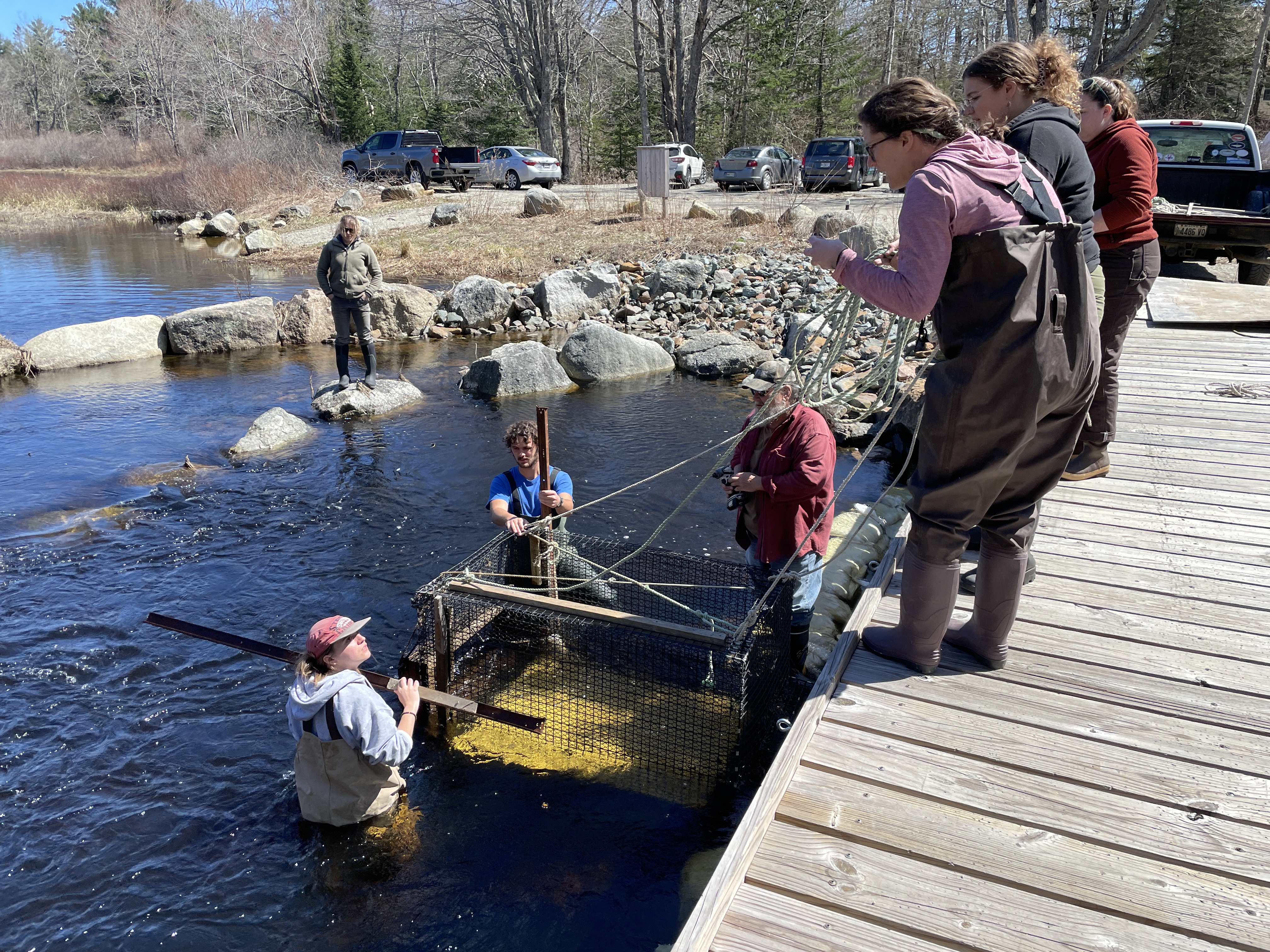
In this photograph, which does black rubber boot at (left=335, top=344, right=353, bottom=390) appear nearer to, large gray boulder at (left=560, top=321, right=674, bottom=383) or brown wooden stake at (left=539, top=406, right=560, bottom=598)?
large gray boulder at (left=560, top=321, right=674, bottom=383)

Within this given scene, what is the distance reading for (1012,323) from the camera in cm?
240

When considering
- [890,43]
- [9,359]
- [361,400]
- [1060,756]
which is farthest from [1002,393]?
[890,43]

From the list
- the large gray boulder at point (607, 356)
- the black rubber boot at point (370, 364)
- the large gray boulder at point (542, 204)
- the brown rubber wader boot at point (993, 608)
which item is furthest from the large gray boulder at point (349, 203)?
the brown rubber wader boot at point (993, 608)

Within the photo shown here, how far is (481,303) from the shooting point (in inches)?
572

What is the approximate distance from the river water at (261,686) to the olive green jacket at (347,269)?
152 centimetres

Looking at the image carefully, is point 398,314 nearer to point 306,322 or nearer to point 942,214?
point 306,322

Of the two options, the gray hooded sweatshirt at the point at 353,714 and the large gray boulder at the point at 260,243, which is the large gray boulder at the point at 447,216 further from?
the gray hooded sweatshirt at the point at 353,714

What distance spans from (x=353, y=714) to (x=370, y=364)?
25.8 ft

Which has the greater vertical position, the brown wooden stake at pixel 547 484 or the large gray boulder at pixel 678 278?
the large gray boulder at pixel 678 278

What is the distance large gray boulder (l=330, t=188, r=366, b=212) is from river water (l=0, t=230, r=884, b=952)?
55.5ft

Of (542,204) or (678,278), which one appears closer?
(678,278)

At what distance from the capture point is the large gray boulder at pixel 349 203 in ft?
86.3

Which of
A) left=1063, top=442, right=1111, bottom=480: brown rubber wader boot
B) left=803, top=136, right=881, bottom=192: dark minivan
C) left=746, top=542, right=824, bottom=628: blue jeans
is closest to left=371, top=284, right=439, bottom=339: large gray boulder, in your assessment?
left=746, top=542, right=824, bottom=628: blue jeans

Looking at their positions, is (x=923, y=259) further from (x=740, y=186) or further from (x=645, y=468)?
(x=740, y=186)
